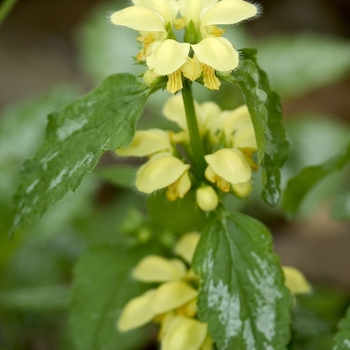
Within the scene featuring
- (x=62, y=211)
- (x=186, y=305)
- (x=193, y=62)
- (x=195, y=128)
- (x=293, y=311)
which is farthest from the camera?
(x=62, y=211)

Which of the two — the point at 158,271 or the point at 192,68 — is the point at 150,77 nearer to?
the point at 192,68

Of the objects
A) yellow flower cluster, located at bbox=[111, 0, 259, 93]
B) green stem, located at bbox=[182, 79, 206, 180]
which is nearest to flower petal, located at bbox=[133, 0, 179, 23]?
yellow flower cluster, located at bbox=[111, 0, 259, 93]

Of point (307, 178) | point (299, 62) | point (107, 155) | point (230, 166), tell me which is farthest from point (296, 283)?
point (107, 155)

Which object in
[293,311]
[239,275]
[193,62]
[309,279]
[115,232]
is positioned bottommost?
[309,279]

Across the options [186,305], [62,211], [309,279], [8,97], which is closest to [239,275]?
[186,305]

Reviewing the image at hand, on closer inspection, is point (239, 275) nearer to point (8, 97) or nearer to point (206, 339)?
point (206, 339)

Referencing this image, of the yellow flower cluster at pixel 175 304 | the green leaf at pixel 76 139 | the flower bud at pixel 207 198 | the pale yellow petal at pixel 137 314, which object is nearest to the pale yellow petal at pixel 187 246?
the yellow flower cluster at pixel 175 304

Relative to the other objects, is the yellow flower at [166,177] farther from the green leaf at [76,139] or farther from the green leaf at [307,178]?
the green leaf at [307,178]
